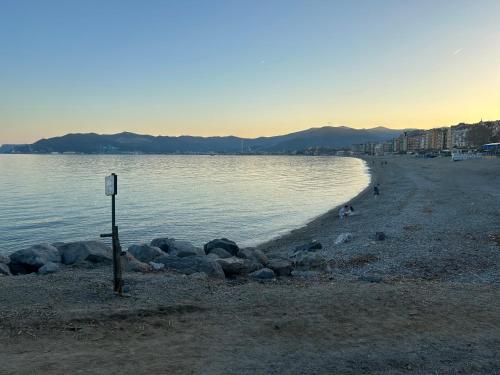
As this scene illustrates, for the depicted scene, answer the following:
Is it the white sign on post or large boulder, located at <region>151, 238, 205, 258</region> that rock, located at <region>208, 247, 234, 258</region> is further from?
the white sign on post

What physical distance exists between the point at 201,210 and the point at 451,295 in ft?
92.4

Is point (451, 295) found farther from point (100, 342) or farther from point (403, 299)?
point (100, 342)

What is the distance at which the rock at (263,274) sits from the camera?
11.5 m

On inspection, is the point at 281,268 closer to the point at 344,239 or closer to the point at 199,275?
the point at 199,275

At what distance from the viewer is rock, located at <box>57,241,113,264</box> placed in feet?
44.5

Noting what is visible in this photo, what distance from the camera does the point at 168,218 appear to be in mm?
32375

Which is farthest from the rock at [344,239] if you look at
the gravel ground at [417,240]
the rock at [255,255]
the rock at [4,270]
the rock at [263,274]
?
the rock at [4,270]

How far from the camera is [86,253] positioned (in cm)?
1385

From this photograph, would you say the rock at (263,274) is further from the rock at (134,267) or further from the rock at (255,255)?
the rock at (134,267)

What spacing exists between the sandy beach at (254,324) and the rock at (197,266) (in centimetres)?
50

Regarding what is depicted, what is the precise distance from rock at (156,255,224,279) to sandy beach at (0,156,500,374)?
1.65 ft

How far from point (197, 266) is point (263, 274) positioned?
1817 mm

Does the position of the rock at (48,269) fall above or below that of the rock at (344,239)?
above

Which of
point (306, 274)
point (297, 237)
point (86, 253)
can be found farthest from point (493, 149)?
point (86, 253)
